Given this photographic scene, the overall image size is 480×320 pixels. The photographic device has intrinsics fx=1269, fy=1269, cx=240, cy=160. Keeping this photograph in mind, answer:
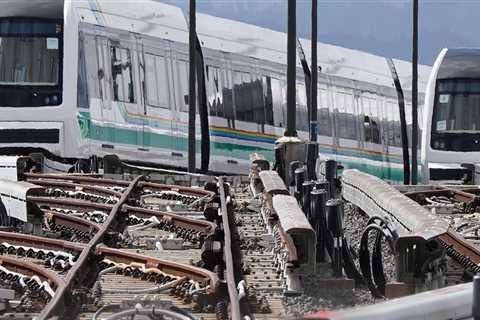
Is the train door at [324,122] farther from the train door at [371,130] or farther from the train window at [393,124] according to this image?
the train window at [393,124]

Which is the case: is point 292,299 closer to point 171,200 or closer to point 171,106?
point 171,200

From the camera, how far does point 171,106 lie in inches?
1003

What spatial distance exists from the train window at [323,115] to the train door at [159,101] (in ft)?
14.9

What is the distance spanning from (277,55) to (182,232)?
1653 centimetres

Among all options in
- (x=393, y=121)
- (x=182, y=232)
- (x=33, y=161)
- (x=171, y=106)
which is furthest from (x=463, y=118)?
(x=182, y=232)

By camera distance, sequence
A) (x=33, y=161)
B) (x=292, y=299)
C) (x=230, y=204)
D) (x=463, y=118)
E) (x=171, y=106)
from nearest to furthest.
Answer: (x=292, y=299) < (x=230, y=204) < (x=33, y=161) < (x=171, y=106) < (x=463, y=118)

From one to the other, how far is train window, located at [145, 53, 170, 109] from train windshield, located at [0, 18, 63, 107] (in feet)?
6.75

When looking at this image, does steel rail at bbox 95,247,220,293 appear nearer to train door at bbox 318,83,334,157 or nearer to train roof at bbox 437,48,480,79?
train roof at bbox 437,48,480,79

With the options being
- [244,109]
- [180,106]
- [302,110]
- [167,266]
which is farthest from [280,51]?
[167,266]

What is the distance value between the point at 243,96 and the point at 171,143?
2.05 meters

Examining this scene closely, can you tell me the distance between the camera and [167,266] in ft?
29.6

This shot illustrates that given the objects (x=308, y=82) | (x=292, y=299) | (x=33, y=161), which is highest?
(x=308, y=82)

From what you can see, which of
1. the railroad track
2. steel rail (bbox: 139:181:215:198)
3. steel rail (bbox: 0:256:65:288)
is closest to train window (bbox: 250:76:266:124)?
steel rail (bbox: 139:181:215:198)

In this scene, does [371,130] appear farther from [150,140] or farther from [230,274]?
[230,274]
